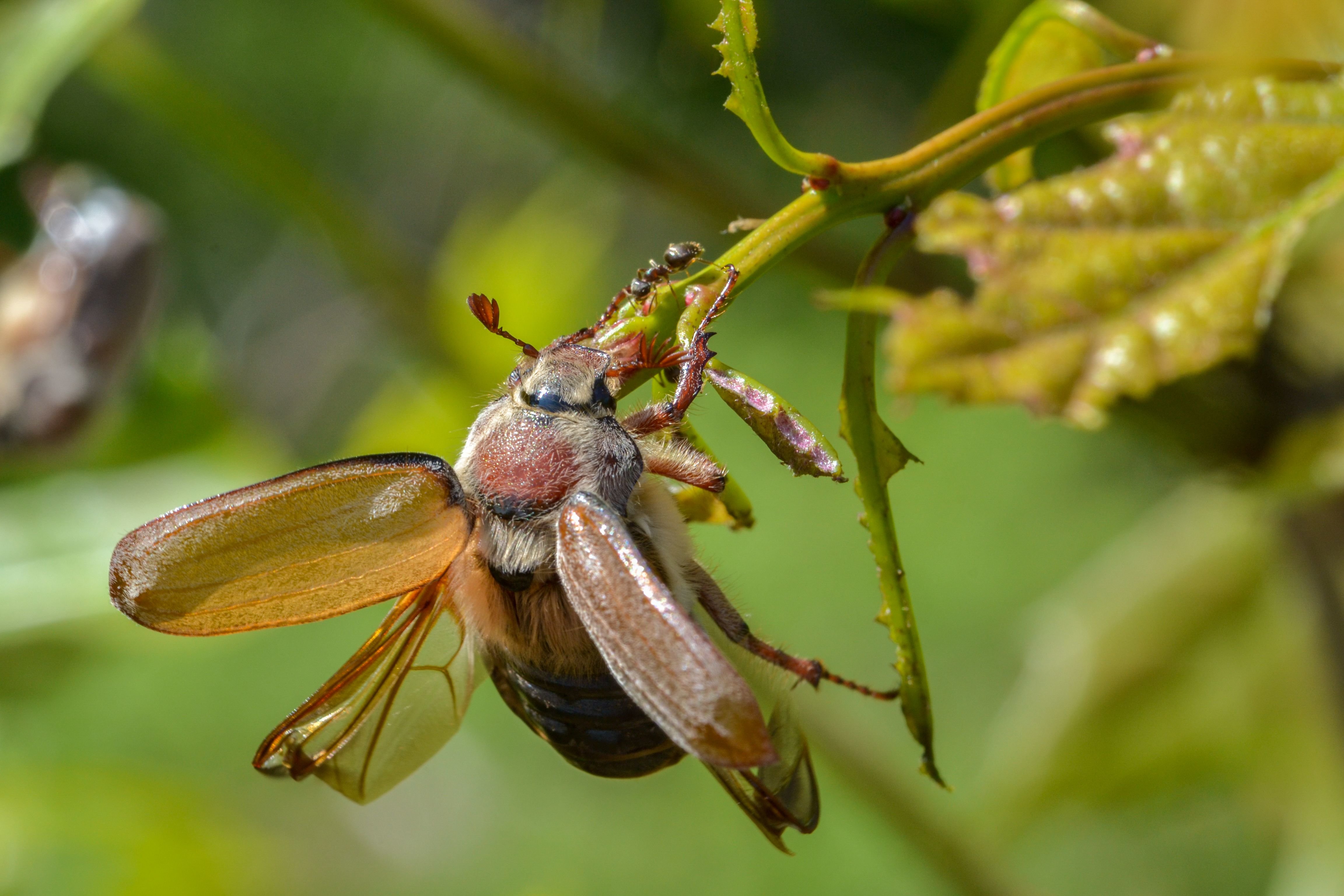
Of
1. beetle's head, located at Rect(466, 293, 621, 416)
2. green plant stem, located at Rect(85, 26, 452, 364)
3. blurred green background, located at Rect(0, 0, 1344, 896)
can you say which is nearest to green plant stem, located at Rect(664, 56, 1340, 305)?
blurred green background, located at Rect(0, 0, 1344, 896)

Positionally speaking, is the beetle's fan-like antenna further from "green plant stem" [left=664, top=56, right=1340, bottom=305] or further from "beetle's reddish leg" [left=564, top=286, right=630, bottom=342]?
"green plant stem" [left=664, top=56, right=1340, bottom=305]

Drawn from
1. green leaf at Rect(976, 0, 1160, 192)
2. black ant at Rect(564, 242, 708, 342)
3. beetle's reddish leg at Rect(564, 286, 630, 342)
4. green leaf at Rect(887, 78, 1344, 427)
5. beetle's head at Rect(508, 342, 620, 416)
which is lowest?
beetle's head at Rect(508, 342, 620, 416)

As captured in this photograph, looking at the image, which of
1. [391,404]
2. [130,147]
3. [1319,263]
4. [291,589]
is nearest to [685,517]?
[291,589]

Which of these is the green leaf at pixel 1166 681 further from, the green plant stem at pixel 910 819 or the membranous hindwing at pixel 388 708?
the membranous hindwing at pixel 388 708

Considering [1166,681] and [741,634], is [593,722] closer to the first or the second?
[741,634]

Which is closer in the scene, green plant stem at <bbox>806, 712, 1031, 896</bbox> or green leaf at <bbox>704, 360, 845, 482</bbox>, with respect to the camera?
green leaf at <bbox>704, 360, 845, 482</bbox>

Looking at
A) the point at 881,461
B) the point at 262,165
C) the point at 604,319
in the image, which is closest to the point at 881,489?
the point at 881,461

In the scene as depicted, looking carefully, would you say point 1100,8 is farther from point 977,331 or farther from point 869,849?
point 869,849
